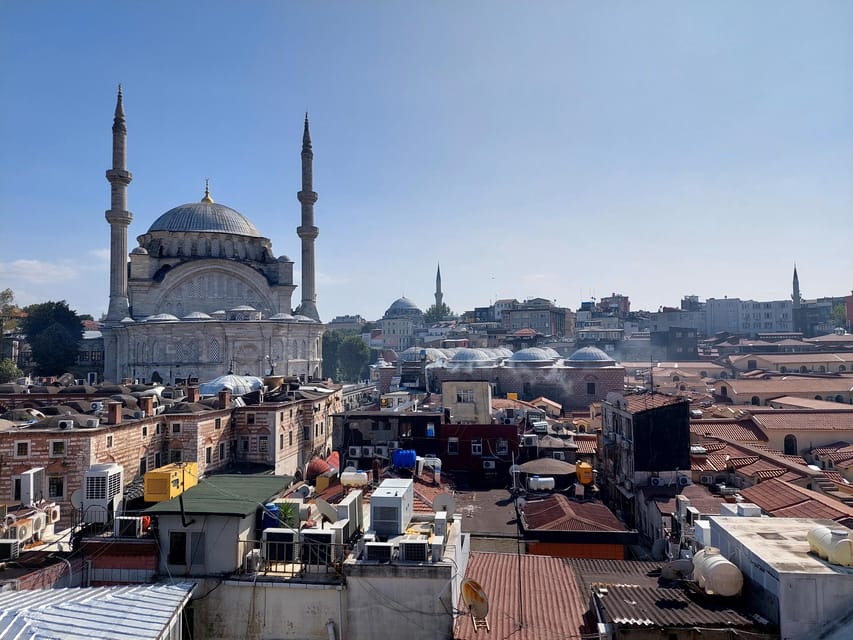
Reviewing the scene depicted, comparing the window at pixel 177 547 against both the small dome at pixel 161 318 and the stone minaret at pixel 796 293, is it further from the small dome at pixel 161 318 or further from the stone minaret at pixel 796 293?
the stone minaret at pixel 796 293

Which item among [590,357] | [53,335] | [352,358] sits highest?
[53,335]

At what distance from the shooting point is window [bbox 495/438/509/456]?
2045cm

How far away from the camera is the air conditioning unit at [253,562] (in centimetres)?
787

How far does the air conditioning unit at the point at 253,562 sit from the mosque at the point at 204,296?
2820cm

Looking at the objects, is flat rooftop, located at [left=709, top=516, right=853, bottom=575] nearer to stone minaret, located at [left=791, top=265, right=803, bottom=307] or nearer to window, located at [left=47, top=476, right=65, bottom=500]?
window, located at [left=47, top=476, right=65, bottom=500]

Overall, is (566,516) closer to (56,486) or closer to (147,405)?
(56,486)

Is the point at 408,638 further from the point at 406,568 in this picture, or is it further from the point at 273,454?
the point at 273,454

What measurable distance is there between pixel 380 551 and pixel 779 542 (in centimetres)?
484

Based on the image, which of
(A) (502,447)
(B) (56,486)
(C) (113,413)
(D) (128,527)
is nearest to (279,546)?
(D) (128,527)

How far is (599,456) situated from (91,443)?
15753 mm

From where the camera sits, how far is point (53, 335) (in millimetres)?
43719

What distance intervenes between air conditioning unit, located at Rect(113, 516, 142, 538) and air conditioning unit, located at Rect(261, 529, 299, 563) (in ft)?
5.65

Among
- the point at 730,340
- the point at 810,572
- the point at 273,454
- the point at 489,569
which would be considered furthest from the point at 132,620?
the point at 730,340

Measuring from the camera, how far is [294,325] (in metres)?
38.5
